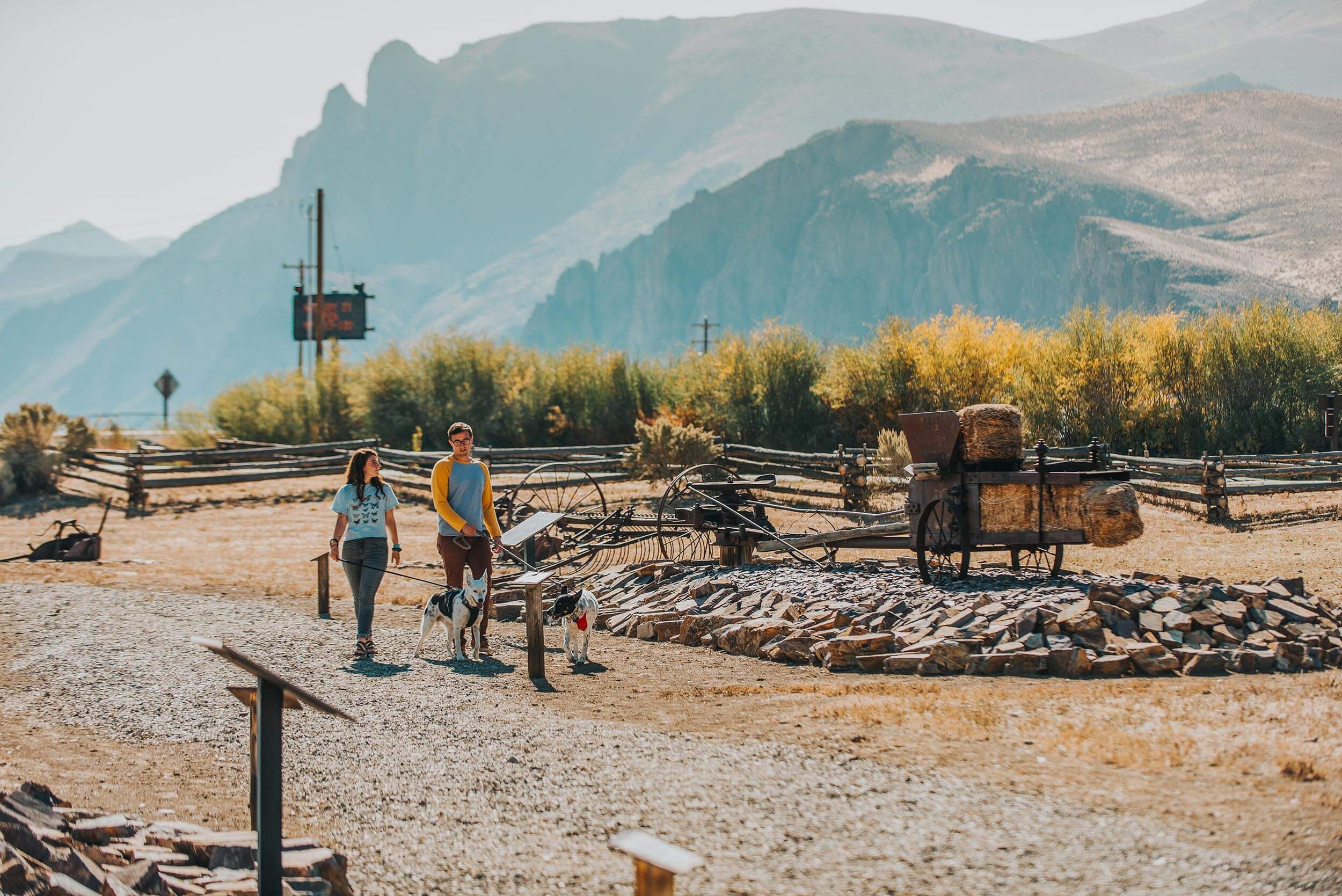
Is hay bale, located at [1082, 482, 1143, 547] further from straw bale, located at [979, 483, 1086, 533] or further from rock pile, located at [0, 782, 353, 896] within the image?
rock pile, located at [0, 782, 353, 896]

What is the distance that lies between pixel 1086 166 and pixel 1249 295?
5256 centimetres

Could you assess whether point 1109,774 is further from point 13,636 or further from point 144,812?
point 13,636

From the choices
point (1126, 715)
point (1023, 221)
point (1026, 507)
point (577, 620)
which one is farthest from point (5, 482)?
point (1023, 221)

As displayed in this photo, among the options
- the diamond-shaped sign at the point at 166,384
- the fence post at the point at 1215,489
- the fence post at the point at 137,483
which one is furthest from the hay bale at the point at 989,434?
the diamond-shaped sign at the point at 166,384

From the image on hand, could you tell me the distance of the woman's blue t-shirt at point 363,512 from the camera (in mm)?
8859

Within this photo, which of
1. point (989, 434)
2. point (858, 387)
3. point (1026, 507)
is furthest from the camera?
point (858, 387)

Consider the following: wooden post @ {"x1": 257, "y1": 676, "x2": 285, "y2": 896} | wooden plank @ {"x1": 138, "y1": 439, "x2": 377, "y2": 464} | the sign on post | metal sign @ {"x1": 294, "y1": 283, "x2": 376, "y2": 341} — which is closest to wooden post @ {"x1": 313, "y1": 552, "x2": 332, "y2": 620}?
wooden post @ {"x1": 257, "y1": 676, "x2": 285, "y2": 896}

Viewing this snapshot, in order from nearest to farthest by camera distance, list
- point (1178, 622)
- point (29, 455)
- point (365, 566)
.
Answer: point (1178, 622) → point (365, 566) → point (29, 455)

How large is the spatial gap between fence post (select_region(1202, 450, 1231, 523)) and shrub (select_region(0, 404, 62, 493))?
805 inches

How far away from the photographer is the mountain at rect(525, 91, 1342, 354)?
100938 millimetres

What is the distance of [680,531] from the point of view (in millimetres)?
13164

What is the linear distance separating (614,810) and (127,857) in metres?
1.78

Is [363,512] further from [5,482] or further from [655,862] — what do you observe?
[5,482]

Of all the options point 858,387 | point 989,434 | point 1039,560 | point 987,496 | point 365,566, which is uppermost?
point 858,387
